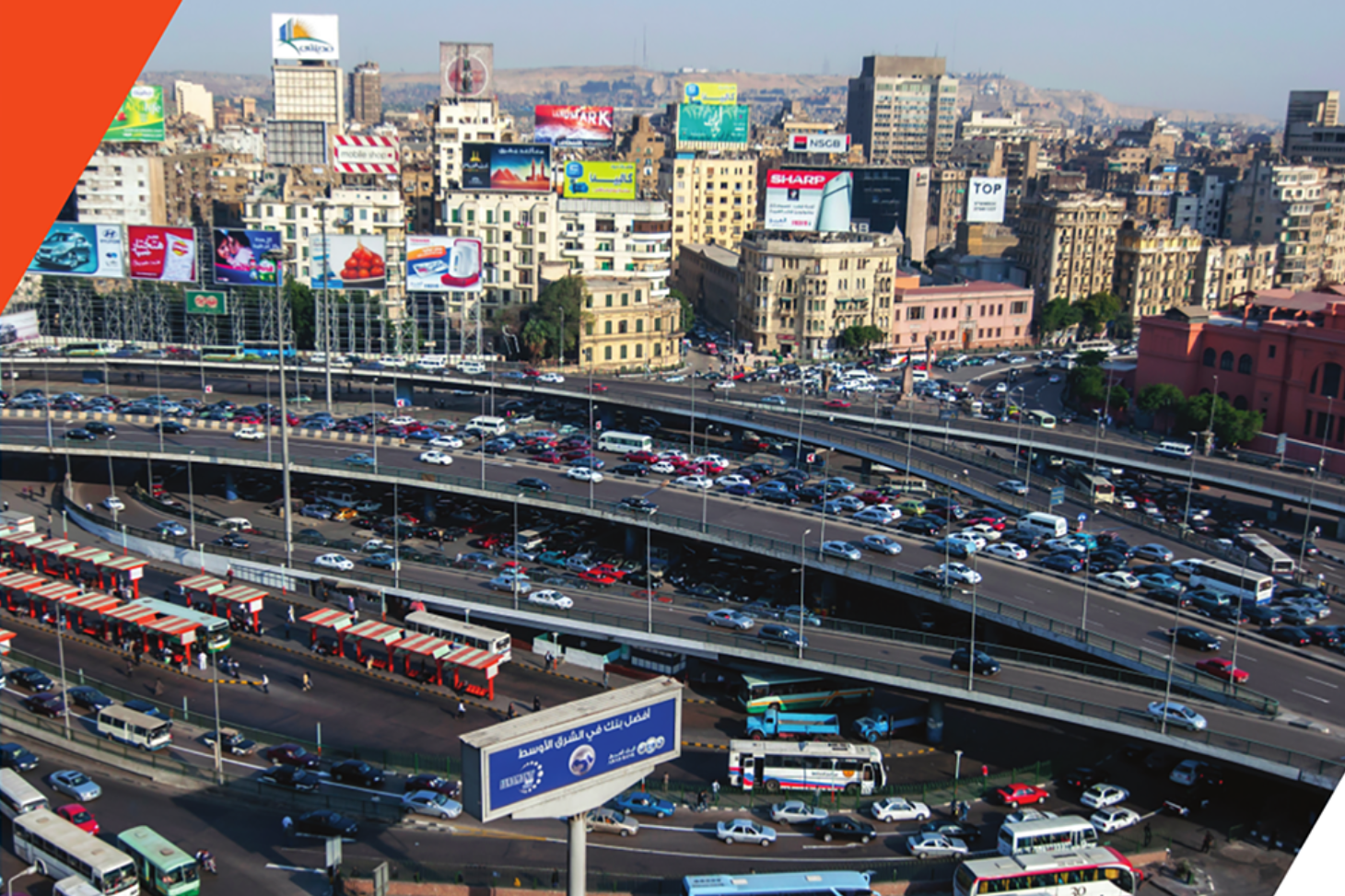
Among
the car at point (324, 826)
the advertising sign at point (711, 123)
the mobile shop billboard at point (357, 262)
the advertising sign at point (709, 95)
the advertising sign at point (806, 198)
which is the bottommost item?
the car at point (324, 826)

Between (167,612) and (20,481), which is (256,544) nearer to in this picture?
(167,612)

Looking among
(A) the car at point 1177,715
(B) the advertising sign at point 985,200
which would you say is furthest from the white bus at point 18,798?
(B) the advertising sign at point 985,200

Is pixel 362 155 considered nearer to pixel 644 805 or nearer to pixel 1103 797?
pixel 644 805

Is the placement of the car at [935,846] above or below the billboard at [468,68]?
below

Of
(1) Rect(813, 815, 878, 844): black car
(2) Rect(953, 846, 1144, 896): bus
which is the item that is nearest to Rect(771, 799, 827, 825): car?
(1) Rect(813, 815, 878, 844): black car

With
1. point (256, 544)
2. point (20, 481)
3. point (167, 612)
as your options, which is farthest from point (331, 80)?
point (167, 612)

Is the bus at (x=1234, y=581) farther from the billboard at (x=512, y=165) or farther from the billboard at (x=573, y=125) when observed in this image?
the billboard at (x=573, y=125)

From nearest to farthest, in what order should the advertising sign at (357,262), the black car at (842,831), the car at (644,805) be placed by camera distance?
the black car at (842,831) < the car at (644,805) < the advertising sign at (357,262)
